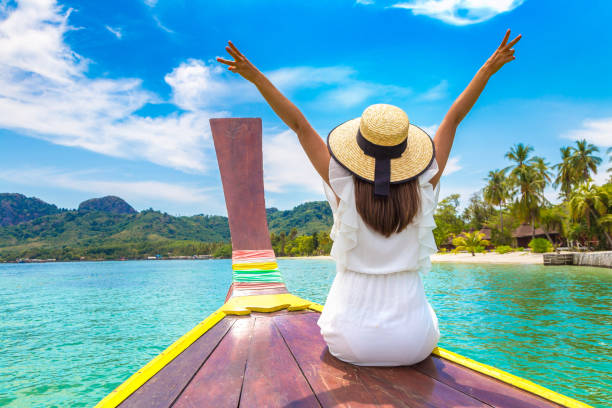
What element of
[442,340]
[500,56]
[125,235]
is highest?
[125,235]

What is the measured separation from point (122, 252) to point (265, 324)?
313 ft

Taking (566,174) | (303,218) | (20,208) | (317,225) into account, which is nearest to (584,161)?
(566,174)

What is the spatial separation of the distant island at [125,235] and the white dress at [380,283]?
58.8m

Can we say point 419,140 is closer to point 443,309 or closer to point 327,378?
point 327,378

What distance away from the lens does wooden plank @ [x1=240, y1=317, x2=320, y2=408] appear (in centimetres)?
124

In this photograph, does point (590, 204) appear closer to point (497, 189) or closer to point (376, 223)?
point (497, 189)

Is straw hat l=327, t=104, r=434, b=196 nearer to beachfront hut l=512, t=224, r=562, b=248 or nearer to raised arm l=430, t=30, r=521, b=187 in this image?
raised arm l=430, t=30, r=521, b=187

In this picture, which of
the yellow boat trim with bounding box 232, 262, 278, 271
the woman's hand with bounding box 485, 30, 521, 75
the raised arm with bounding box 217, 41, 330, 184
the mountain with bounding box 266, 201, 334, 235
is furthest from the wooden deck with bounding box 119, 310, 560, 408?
the mountain with bounding box 266, 201, 334, 235

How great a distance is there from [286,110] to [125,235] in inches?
4324

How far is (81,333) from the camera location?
7484mm

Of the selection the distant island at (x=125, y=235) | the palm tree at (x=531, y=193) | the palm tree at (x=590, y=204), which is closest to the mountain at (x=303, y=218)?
the distant island at (x=125, y=235)

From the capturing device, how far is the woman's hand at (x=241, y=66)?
1454 mm

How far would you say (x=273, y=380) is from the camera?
1.43m

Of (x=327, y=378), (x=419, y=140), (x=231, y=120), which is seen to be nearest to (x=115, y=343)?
(x=231, y=120)
